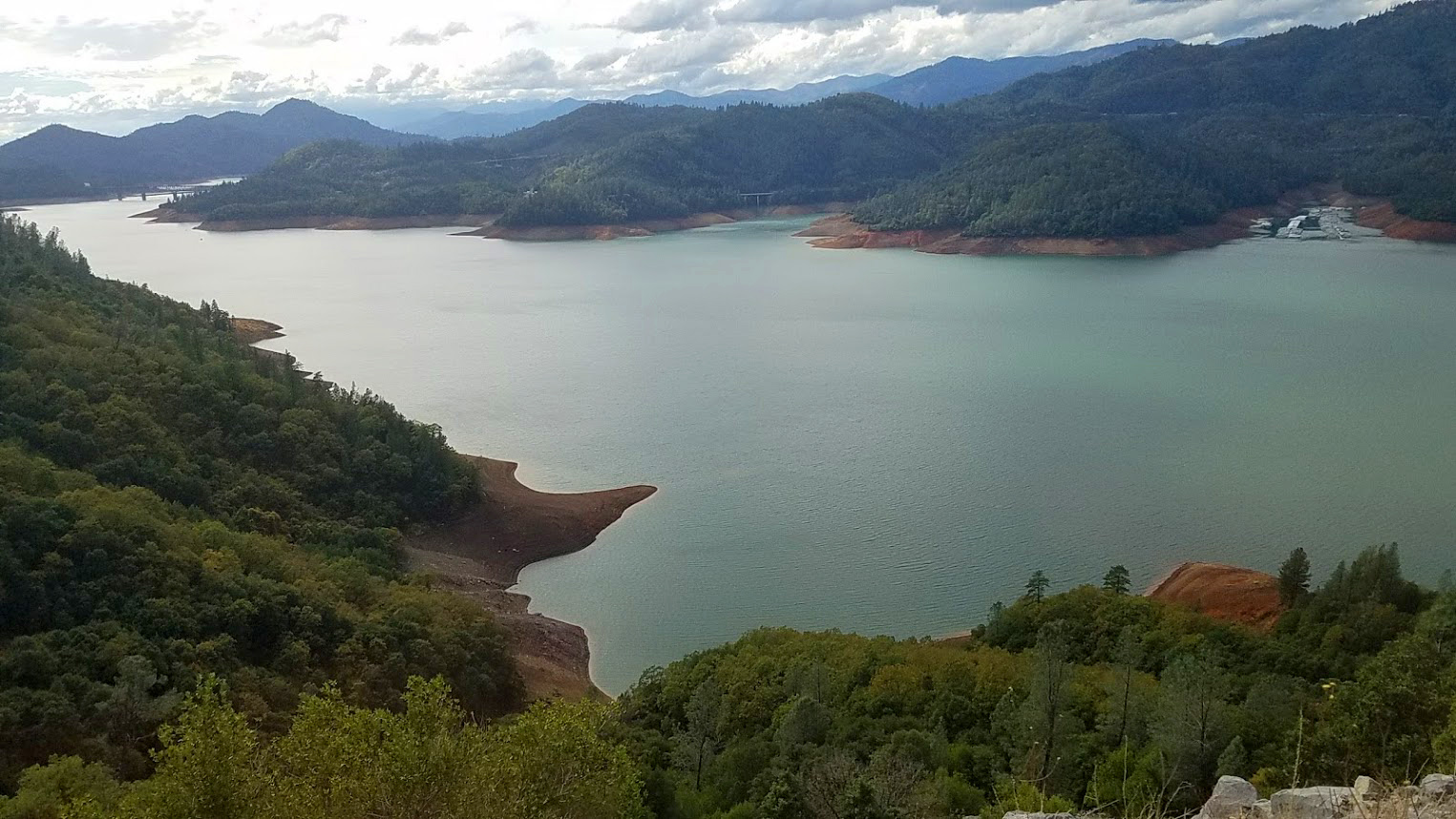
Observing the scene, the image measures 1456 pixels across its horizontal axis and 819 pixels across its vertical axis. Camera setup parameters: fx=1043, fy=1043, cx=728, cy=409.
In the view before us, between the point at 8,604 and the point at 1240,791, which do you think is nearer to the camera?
the point at 1240,791

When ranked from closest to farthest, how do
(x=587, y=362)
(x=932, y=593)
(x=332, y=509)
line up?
(x=932, y=593) → (x=332, y=509) → (x=587, y=362)

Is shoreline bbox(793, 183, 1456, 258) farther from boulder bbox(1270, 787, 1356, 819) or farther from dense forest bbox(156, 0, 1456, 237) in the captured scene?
boulder bbox(1270, 787, 1356, 819)

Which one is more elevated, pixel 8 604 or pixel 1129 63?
pixel 1129 63

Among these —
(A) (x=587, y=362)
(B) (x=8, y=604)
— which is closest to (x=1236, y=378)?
(A) (x=587, y=362)

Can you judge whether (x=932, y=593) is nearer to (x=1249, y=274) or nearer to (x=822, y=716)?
(x=822, y=716)

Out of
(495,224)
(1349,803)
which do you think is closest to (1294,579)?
(1349,803)

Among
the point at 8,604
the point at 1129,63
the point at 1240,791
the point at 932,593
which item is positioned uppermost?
the point at 1129,63

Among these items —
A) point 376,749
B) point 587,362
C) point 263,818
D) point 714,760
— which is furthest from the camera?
point 587,362

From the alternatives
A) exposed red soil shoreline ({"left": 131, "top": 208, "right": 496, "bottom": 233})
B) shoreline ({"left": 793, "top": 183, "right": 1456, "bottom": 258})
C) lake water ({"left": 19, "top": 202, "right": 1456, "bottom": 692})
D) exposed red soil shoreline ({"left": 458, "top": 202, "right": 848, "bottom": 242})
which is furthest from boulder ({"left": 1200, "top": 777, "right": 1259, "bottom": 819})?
exposed red soil shoreline ({"left": 131, "top": 208, "right": 496, "bottom": 233})

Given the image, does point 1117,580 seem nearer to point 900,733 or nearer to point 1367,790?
point 900,733
